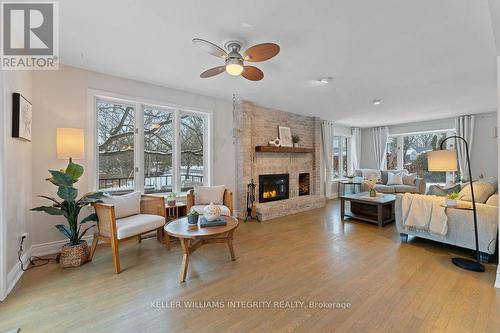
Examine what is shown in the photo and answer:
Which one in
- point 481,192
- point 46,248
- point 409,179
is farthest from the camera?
point 409,179

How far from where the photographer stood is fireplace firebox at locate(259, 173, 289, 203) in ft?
17.2

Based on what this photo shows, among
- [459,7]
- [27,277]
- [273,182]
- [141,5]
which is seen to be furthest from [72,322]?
[273,182]

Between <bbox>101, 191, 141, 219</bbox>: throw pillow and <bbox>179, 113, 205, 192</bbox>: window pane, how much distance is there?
1052 millimetres

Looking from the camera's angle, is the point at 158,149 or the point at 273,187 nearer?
the point at 158,149

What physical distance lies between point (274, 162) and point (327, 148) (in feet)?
7.18

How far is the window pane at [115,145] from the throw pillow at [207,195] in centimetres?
105

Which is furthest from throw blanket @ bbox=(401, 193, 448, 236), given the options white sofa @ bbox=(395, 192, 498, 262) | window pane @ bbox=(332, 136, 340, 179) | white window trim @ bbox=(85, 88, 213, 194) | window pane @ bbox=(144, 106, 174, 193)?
window pane @ bbox=(332, 136, 340, 179)

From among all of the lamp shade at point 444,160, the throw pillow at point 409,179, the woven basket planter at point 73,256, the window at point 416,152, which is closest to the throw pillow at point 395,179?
the throw pillow at point 409,179

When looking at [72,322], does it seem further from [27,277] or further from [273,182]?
[273,182]

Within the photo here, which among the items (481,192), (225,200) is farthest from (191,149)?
(481,192)

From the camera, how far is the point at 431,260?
2.65m

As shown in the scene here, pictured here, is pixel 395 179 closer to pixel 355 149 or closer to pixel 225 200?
pixel 355 149

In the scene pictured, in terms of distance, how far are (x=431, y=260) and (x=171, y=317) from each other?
296 cm

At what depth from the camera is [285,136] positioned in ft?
18.5
